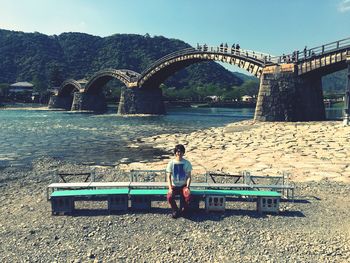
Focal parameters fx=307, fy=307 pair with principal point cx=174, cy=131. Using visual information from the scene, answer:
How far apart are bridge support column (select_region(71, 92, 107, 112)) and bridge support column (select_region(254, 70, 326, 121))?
59.1 meters

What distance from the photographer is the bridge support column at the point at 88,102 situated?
3196 inches

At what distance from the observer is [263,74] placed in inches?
1253

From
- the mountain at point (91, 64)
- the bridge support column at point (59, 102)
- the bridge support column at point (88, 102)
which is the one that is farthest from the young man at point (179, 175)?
the mountain at point (91, 64)

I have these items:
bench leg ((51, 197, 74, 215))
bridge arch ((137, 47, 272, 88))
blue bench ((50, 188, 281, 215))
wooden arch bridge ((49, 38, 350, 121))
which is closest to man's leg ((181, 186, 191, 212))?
blue bench ((50, 188, 281, 215))

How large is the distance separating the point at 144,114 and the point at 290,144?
4324 cm

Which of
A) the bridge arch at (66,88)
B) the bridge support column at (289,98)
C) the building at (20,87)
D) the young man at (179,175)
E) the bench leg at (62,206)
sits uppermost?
the building at (20,87)

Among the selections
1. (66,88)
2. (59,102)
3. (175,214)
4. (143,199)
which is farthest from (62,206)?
(59,102)

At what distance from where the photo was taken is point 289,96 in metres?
29.5

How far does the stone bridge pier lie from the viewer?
29344 millimetres

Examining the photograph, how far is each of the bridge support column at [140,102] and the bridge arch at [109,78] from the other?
1.89 m

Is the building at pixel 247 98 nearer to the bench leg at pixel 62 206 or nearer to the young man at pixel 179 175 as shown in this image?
the young man at pixel 179 175

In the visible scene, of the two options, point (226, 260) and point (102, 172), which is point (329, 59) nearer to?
point (102, 172)

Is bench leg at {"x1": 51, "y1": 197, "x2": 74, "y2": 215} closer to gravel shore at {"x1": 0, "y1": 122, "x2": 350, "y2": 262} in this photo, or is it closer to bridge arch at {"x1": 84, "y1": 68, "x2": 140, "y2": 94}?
gravel shore at {"x1": 0, "y1": 122, "x2": 350, "y2": 262}

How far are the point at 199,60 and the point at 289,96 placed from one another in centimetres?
2359
